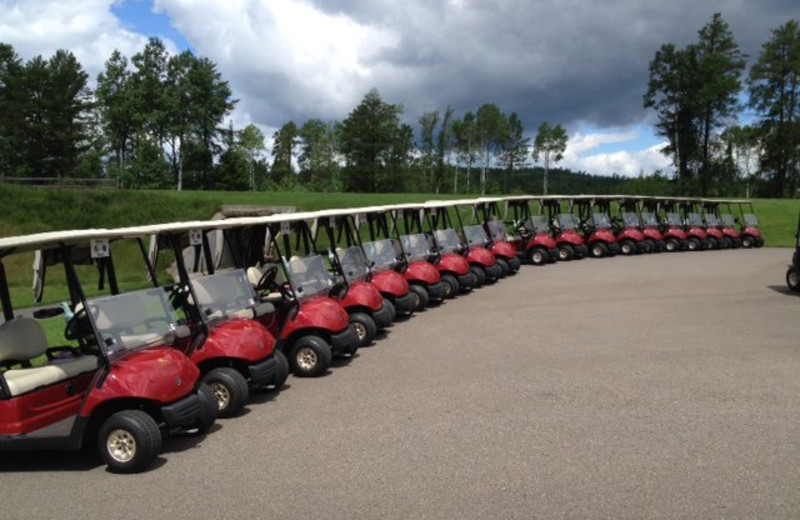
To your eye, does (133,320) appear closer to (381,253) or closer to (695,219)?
(381,253)

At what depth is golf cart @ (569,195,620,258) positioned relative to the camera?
2431 cm

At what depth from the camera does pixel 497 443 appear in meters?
5.69

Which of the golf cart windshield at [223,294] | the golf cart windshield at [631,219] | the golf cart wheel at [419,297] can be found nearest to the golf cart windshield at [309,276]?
the golf cart windshield at [223,294]

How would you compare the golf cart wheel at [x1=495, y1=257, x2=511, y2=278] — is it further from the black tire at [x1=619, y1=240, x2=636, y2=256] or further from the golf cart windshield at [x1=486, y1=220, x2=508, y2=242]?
the black tire at [x1=619, y1=240, x2=636, y2=256]

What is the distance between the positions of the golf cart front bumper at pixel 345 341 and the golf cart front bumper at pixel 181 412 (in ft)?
9.59

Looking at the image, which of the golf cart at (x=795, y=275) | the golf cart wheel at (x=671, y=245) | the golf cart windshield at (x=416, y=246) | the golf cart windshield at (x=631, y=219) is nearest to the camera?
the golf cart windshield at (x=416, y=246)

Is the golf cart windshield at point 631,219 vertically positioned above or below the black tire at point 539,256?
above

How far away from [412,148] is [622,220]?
6944 centimetres

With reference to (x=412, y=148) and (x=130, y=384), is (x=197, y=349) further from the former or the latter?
(x=412, y=148)

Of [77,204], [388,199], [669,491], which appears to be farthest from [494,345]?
[388,199]

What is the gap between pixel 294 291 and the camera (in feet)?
28.8

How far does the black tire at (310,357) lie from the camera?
826 centimetres

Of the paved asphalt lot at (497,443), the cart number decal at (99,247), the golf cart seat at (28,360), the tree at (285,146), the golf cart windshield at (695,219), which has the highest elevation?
the tree at (285,146)

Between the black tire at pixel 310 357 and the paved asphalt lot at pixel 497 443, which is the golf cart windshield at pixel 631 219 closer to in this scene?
the paved asphalt lot at pixel 497 443
